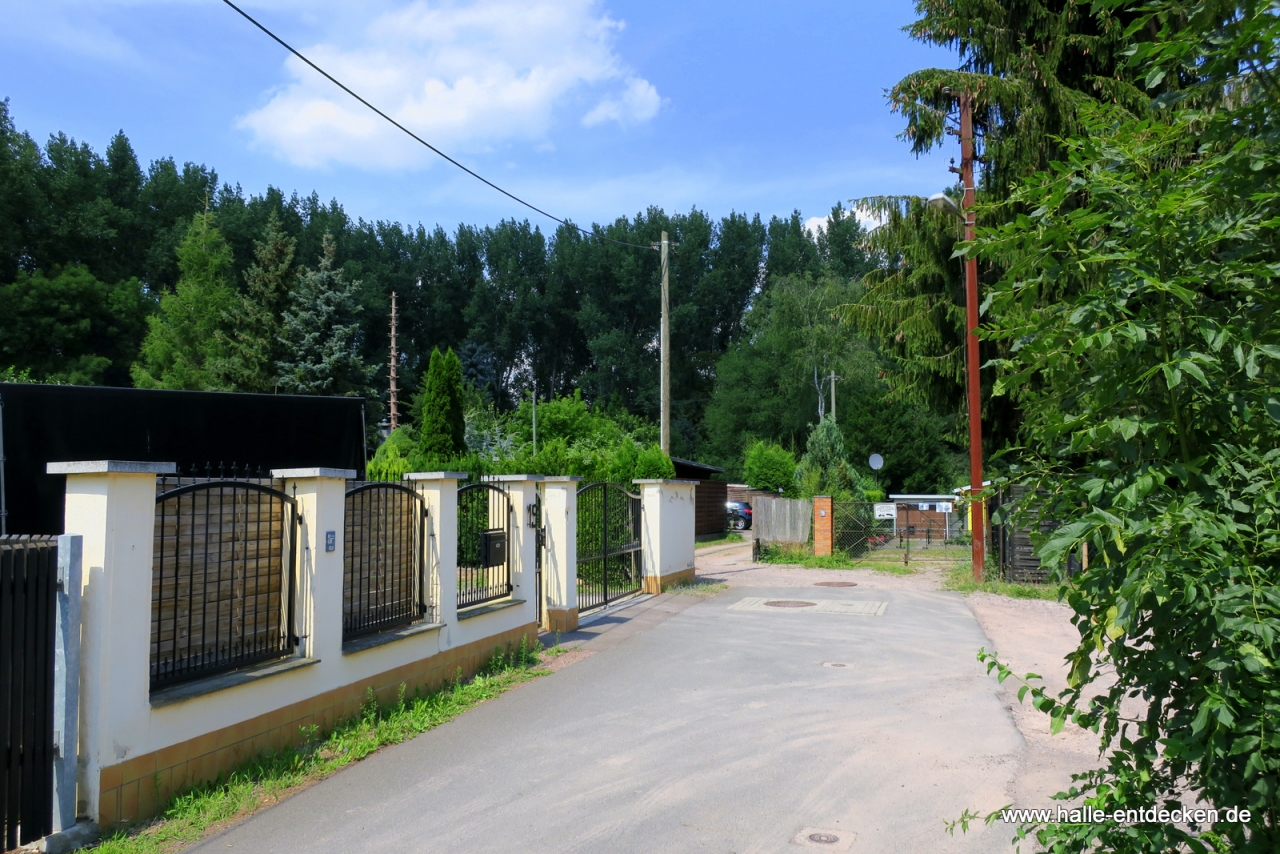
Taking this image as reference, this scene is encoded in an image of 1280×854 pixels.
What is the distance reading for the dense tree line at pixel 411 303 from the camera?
4038 cm

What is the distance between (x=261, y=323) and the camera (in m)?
39.9

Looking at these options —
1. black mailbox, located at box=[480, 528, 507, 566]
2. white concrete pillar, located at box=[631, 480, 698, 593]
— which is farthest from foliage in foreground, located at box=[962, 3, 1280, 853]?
white concrete pillar, located at box=[631, 480, 698, 593]

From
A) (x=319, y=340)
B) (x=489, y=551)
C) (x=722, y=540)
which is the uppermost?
(x=319, y=340)

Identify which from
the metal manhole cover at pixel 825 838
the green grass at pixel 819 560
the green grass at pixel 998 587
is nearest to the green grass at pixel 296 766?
the metal manhole cover at pixel 825 838

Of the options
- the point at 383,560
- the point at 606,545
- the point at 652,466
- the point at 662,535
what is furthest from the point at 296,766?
the point at 652,466

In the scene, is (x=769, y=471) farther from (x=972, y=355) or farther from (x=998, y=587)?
(x=998, y=587)

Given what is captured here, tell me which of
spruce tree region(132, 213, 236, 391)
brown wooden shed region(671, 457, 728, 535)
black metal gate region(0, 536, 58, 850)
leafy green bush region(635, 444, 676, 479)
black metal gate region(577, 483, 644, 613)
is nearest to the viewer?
black metal gate region(0, 536, 58, 850)

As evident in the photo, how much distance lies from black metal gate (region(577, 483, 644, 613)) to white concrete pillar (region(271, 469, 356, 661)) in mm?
6193

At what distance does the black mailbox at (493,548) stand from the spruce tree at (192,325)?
3412 cm

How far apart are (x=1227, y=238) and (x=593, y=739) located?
5.61 meters

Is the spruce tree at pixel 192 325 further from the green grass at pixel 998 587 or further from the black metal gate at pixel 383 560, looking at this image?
the black metal gate at pixel 383 560

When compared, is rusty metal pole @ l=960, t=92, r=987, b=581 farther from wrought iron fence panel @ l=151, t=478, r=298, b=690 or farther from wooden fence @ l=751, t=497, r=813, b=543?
wrought iron fence panel @ l=151, t=478, r=298, b=690

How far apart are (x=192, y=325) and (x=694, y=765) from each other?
44.0m

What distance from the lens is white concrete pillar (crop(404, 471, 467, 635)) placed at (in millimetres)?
8383
